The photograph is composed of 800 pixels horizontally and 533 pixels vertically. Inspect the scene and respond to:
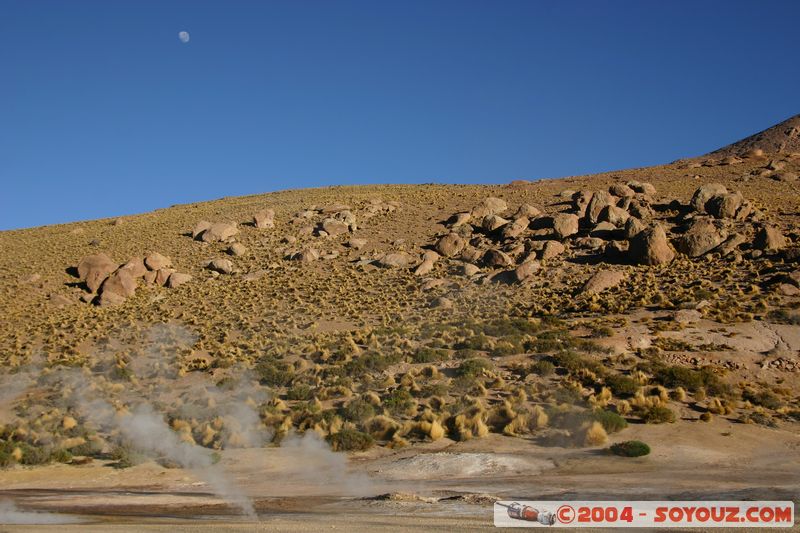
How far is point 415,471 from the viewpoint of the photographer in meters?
17.8

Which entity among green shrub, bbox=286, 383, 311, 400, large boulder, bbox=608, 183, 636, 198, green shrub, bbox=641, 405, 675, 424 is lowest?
green shrub, bbox=641, 405, 675, 424

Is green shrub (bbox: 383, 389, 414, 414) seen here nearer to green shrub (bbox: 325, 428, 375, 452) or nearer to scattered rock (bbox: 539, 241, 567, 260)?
green shrub (bbox: 325, 428, 375, 452)

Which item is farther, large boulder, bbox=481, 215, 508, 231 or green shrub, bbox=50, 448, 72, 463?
large boulder, bbox=481, 215, 508, 231

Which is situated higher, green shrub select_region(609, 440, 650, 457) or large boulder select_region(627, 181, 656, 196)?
large boulder select_region(627, 181, 656, 196)

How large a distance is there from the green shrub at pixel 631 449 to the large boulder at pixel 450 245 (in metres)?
29.7

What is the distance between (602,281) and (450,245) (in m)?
13.8

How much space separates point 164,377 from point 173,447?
34.6 feet

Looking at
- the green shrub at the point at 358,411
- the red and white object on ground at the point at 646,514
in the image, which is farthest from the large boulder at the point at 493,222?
the red and white object on ground at the point at 646,514

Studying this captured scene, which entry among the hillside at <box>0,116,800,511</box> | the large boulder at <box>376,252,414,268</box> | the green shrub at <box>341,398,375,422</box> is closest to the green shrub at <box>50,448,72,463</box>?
the hillside at <box>0,116,800,511</box>

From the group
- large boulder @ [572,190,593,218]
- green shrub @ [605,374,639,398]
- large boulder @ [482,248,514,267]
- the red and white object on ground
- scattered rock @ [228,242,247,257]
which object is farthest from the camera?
scattered rock @ [228,242,247,257]

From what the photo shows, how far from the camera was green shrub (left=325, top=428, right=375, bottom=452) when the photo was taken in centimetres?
2078

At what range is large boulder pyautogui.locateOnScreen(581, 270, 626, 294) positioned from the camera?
3762 centimetres

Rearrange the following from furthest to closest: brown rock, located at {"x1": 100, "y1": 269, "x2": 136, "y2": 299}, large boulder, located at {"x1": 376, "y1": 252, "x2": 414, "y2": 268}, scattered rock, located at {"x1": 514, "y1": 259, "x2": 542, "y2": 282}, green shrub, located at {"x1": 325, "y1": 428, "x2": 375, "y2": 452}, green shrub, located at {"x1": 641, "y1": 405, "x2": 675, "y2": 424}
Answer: large boulder, located at {"x1": 376, "y1": 252, "x2": 414, "y2": 268}, brown rock, located at {"x1": 100, "y1": 269, "x2": 136, "y2": 299}, scattered rock, located at {"x1": 514, "y1": 259, "x2": 542, "y2": 282}, green shrub, located at {"x1": 641, "y1": 405, "x2": 675, "y2": 424}, green shrub, located at {"x1": 325, "y1": 428, "x2": 375, "y2": 452}

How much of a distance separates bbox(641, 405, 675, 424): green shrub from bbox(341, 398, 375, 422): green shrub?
9953 millimetres
